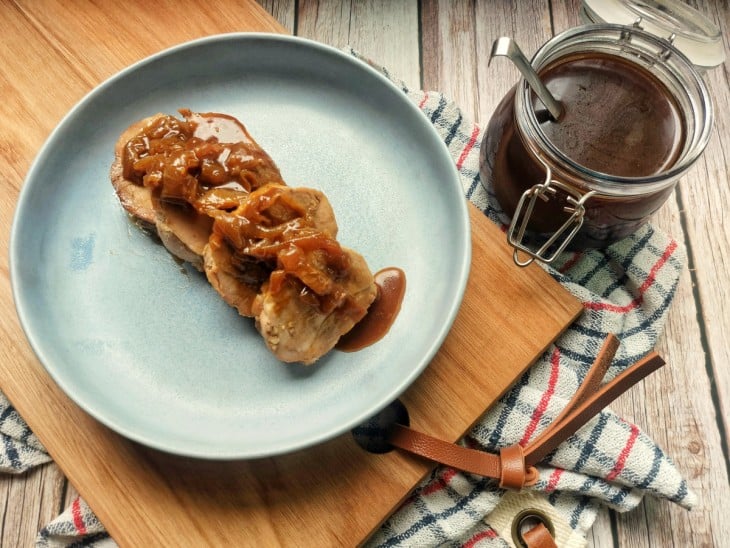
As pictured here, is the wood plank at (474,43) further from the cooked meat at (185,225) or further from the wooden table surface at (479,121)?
the cooked meat at (185,225)

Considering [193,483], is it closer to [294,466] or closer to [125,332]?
[294,466]

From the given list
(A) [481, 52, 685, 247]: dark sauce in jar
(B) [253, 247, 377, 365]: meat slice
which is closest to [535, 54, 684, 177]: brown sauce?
(A) [481, 52, 685, 247]: dark sauce in jar

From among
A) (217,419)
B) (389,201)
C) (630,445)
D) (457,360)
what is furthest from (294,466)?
(630,445)

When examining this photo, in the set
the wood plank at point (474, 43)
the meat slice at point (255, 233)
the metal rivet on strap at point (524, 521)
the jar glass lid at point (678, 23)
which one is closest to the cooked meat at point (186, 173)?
the meat slice at point (255, 233)

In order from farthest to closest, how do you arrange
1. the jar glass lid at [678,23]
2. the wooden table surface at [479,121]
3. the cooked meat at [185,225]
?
the wooden table surface at [479,121] → the jar glass lid at [678,23] → the cooked meat at [185,225]

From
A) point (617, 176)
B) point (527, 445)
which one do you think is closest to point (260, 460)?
point (527, 445)
